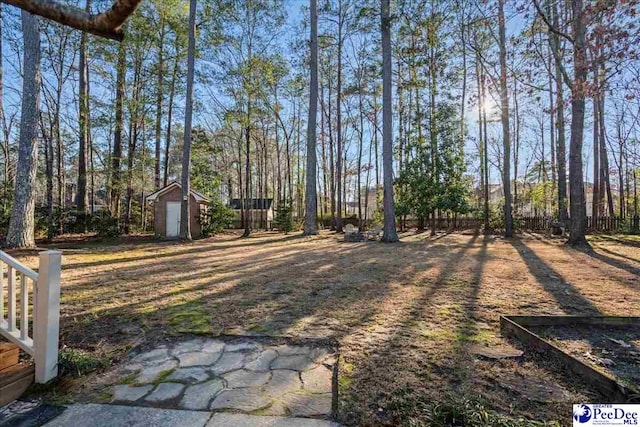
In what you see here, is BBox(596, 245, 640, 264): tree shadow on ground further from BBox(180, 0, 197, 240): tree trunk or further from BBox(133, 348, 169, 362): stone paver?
BBox(180, 0, 197, 240): tree trunk

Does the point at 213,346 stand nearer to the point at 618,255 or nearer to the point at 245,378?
the point at 245,378

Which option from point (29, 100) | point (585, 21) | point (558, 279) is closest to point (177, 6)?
point (29, 100)

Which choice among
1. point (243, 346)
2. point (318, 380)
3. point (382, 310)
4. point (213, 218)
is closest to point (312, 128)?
point (213, 218)

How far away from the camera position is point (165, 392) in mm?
1869

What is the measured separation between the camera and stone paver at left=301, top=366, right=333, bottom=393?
188 centimetres

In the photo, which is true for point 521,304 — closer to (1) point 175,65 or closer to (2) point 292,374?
(2) point 292,374

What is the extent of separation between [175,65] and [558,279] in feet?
53.5

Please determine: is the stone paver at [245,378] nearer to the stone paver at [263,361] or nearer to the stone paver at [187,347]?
the stone paver at [263,361]

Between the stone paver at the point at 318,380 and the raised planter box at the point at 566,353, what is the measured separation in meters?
1.48

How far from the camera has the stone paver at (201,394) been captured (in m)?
1.74

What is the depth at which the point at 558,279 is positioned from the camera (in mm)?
4828

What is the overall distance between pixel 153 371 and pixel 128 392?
9.4 inches

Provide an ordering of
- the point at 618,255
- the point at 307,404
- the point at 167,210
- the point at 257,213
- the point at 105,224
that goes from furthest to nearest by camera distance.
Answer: the point at 257,213 → the point at 167,210 → the point at 105,224 → the point at 618,255 → the point at 307,404

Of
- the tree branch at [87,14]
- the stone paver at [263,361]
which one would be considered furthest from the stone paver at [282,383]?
the tree branch at [87,14]
